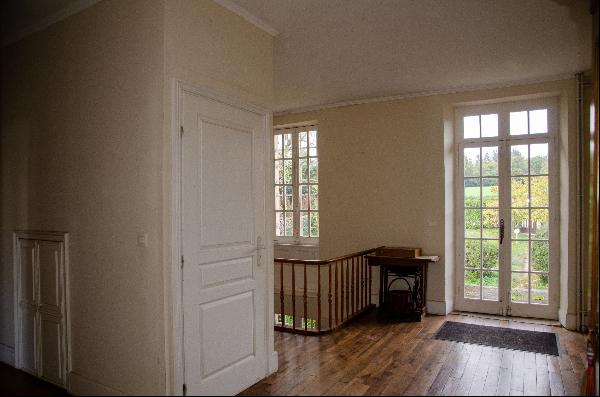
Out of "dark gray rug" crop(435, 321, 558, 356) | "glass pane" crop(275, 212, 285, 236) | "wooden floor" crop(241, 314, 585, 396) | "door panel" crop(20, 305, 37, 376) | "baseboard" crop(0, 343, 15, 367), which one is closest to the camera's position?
"wooden floor" crop(241, 314, 585, 396)

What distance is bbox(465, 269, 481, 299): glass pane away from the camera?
5324 millimetres

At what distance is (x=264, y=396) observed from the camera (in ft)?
9.67

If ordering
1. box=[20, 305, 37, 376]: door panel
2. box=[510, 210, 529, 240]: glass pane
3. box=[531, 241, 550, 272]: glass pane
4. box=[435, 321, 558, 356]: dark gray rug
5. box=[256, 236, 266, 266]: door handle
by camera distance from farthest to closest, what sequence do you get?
box=[510, 210, 529, 240]: glass pane → box=[531, 241, 550, 272]: glass pane → box=[435, 321, 558, 356]: dark gray rug → box=[20, 305, 37, 376]: door panel → box=[256, 236, 266, 266]: door handle

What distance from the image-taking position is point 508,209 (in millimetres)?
5145

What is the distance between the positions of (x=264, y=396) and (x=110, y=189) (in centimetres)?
179

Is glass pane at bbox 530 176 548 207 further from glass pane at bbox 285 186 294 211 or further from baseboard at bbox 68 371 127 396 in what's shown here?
baseboard at bbox 68 371 127 396

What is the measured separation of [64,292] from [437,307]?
4.14 metres

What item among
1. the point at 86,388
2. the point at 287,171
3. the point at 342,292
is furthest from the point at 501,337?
the point at 86,388

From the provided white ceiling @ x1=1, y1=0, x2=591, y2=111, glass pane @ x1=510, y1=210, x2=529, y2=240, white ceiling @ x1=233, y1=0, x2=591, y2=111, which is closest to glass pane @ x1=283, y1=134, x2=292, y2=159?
white ceiling @ x1=233, y1=0, x2=591, y2=111

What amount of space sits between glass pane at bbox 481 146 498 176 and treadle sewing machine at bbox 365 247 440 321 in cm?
126

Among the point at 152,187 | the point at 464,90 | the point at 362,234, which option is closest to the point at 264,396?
the point at 152,187

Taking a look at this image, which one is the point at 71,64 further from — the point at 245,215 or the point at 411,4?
the point at 411,4

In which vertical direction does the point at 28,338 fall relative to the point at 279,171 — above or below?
below

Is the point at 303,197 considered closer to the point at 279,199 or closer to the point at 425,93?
the point at 279,199
